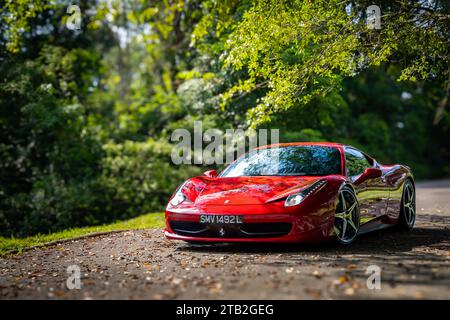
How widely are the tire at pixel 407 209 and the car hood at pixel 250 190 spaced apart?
2452 mm

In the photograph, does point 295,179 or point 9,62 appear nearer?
point 295,179

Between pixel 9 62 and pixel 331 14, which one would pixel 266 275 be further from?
pixel 9 62

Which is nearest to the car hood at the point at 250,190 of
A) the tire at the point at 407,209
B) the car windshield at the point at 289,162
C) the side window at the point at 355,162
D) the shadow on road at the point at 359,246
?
the car windshield at the point at 289,162

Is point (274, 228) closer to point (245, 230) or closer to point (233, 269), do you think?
point (245, 230)

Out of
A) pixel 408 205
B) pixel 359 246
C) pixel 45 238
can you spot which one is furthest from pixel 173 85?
pixel 359 246

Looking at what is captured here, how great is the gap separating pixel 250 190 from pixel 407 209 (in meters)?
3.28

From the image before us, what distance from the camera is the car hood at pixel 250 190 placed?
7114 mm

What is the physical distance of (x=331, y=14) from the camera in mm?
8898

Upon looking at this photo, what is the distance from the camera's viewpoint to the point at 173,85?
79.0ft

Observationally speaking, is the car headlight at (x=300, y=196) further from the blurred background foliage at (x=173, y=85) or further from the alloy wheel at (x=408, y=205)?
the alloy wheel at (x=408, y=205)

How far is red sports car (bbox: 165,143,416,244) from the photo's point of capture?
694cm
